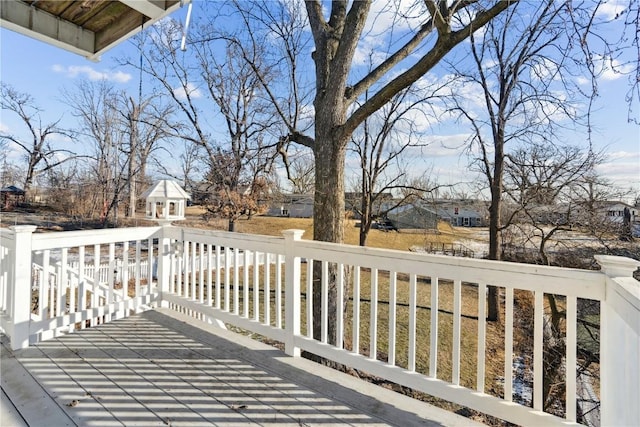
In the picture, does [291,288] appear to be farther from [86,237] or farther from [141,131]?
[141,131]

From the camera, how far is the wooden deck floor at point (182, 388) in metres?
1.92

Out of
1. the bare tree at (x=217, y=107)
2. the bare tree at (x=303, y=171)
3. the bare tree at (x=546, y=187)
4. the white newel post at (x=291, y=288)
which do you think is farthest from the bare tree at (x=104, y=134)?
the bare tree at (x=546, y=187)

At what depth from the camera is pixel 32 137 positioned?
9.64 m

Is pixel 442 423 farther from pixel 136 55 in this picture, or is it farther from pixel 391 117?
pixel 136 55

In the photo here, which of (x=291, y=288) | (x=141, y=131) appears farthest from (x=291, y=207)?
(x=291, y=288)

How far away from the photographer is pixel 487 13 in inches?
120

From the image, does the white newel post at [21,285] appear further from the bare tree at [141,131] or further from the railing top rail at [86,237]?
the bare tree at [141,131]

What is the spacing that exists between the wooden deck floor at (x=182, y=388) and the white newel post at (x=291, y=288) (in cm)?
12

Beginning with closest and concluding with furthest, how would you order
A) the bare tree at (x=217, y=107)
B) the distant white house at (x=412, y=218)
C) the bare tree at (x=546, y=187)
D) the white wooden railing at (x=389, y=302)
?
the white wooden railing at (x=389, y=302), the bare tree at (x=546, y=187), the bare tree at (x=217, y=107), the distant white house at (x=412, y=218)

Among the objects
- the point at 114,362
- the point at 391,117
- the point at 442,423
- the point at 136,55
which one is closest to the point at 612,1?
the point at 442,423

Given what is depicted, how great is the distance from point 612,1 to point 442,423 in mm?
3310

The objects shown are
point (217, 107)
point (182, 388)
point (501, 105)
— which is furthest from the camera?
point (217, 107)

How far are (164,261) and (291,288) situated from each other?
1.84m

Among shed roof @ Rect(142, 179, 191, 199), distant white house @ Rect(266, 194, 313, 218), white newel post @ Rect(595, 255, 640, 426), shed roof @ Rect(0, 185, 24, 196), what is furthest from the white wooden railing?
shed roof @ Rect(0, 185, 24, 196)
